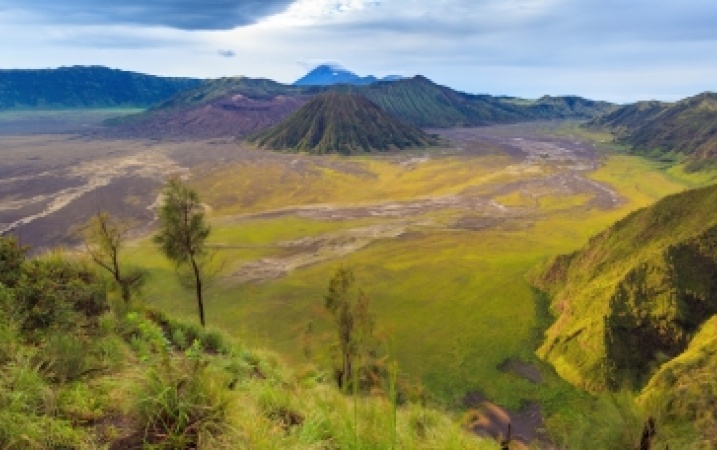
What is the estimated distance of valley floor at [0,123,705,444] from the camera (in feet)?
129

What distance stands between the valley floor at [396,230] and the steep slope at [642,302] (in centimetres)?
265

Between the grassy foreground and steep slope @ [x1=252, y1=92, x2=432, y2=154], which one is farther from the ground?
steep slope @ [x1=252, y1=92, x2=432, y2=154]

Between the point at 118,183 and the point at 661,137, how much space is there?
600ft

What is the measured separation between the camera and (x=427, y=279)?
5731 cm

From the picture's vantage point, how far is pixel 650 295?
36.1 metres

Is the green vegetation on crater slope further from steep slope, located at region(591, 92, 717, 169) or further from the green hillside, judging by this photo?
steep slope, located at region(591, 92, 717, 169)

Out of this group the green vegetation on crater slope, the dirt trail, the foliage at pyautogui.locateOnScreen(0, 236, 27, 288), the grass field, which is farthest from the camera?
the dirt trail

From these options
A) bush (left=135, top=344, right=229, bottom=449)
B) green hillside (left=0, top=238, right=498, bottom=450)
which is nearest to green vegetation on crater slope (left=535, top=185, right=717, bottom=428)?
green hillside (left=0, top=238, right=498, bottom=450)

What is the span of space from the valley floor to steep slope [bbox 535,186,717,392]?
265cm

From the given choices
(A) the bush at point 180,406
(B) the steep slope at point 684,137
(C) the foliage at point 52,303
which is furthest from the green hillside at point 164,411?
(B) the steep slope at point 684,137

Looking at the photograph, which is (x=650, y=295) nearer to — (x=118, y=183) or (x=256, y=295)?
(x=256, y=295)

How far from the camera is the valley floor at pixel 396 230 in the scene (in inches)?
1553

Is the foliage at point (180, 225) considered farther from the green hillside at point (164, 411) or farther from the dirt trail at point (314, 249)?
the dirt trail at point (314, 249)

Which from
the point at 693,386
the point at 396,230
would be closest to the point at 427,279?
the point at 396,230
